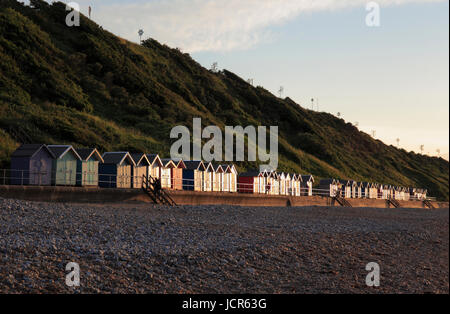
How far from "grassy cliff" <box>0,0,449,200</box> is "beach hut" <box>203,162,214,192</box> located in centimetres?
1329

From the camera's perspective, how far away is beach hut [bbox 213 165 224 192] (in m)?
52.2

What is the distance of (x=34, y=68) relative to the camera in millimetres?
73812

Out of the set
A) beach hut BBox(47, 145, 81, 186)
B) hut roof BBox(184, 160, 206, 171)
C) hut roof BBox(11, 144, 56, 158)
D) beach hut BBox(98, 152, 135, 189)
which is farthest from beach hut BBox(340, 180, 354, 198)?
hut roof BBox(11, 144, 56, 158)

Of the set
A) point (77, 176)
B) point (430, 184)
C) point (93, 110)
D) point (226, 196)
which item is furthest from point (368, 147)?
point (77, 176)

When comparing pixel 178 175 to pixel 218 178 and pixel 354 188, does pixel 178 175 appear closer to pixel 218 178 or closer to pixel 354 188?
pixel 218 178

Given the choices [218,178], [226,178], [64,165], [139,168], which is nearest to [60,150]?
[64,165]

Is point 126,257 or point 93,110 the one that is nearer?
point 126,257

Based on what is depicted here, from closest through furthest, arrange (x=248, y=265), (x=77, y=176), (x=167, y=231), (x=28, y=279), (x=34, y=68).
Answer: (x=28, y=279) → (x=248, y=265) → (x=167, y=231) → (x=77, y=176) → (x=34, y=68)

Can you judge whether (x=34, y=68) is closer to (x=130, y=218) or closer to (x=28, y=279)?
(x=130, y=218)

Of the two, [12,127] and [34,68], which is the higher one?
[34,68]

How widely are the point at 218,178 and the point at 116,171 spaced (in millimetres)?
15675

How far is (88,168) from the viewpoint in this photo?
124ft

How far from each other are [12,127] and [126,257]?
40.9m

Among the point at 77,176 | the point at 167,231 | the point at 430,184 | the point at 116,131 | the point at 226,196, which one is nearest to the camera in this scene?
the point at 167,231
